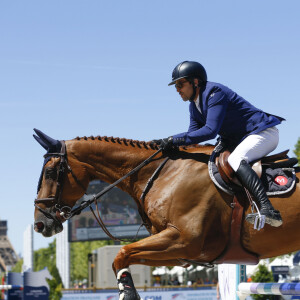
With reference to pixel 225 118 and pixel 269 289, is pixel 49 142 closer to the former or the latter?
pixel 225 118

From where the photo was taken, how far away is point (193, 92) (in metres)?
6.64

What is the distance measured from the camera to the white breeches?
6383 mm

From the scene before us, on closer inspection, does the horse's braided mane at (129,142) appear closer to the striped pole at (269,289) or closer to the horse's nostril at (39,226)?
the horse's nostril at (39,226)

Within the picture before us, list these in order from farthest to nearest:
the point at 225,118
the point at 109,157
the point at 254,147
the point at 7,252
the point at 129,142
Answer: the point at 7,252 < the point at 129,142 < the point at 109,157 < the point at 225,118 < the point at 254,147

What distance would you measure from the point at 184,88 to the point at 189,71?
0.20 m

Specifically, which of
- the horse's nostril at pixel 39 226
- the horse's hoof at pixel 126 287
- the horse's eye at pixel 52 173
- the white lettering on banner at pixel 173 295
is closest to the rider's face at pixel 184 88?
the horse's eye at pixel 52 173

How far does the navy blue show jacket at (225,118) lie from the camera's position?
21.0 ft

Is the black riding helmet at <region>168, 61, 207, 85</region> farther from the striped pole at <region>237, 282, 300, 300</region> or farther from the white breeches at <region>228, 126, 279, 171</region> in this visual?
the striped pole at <region>237, 282, 300, 300</region>

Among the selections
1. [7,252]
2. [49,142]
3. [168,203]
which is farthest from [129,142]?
[7,252]

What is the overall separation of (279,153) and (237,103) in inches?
29.8

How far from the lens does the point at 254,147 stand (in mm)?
6465

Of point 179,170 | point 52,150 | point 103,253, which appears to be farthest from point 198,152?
point 103,253

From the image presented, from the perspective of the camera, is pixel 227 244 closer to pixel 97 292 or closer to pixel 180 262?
pixel 180 262

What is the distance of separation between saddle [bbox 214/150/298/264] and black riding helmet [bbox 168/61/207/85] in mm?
866
